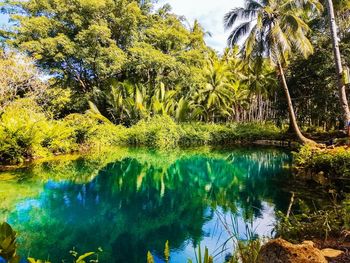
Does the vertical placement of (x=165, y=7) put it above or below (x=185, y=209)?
above

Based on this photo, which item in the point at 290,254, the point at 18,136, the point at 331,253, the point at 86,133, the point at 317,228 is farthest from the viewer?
the point at 86,133

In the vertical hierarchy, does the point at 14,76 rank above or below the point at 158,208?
above

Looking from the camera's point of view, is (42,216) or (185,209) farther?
(185,209)

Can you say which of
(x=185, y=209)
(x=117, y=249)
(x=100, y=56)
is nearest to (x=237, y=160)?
(x=185, y=209)

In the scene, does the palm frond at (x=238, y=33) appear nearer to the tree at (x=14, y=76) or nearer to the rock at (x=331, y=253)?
the tree at (x=14, y=76)

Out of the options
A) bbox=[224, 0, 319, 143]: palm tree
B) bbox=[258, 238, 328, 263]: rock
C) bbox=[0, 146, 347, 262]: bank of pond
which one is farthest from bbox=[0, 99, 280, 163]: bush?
bbox=[258, 238, 328, 263]: rock

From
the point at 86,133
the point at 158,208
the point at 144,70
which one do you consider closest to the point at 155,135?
the point at 86,133

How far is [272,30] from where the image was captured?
14664 mm

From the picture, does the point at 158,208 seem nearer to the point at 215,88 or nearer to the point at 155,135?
the point at 155,135

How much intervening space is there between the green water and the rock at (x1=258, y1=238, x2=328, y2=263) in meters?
0.56

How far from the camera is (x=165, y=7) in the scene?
24.1 m

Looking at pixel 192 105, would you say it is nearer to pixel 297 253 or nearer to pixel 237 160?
pixel 237 160

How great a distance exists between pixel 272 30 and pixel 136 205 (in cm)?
1123

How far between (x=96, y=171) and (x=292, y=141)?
478 inches
